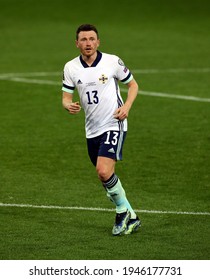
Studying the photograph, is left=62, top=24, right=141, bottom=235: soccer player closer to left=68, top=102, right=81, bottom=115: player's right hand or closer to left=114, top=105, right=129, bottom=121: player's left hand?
left=114, top=105, right=129, bottom=121: player's left hand

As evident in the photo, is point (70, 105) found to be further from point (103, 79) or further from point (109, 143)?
point (109, 143)

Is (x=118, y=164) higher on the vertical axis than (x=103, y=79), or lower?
lower

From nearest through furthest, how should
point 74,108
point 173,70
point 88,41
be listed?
point 74,108, point 88,41, point 173,70

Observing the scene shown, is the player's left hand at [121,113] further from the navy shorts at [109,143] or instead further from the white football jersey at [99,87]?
the navy shorts at [109,143]

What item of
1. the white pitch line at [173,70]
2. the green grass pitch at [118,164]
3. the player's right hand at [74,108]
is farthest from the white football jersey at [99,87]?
the white pitch line at [173,70]

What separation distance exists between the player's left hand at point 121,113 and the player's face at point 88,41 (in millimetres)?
808

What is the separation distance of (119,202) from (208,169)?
4.38 meters

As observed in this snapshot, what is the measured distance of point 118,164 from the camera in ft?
60.7

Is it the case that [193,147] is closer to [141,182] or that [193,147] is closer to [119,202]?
[141,182]

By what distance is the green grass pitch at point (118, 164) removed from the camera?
1334 cm

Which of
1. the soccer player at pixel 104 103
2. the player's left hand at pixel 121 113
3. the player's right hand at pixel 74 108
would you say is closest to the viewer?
the player's right hand at pixel 74 108

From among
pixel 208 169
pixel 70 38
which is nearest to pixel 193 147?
pixel 208 169

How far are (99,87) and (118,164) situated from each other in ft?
16.2

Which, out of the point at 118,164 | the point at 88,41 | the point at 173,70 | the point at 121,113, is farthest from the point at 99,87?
the point at 173,70
